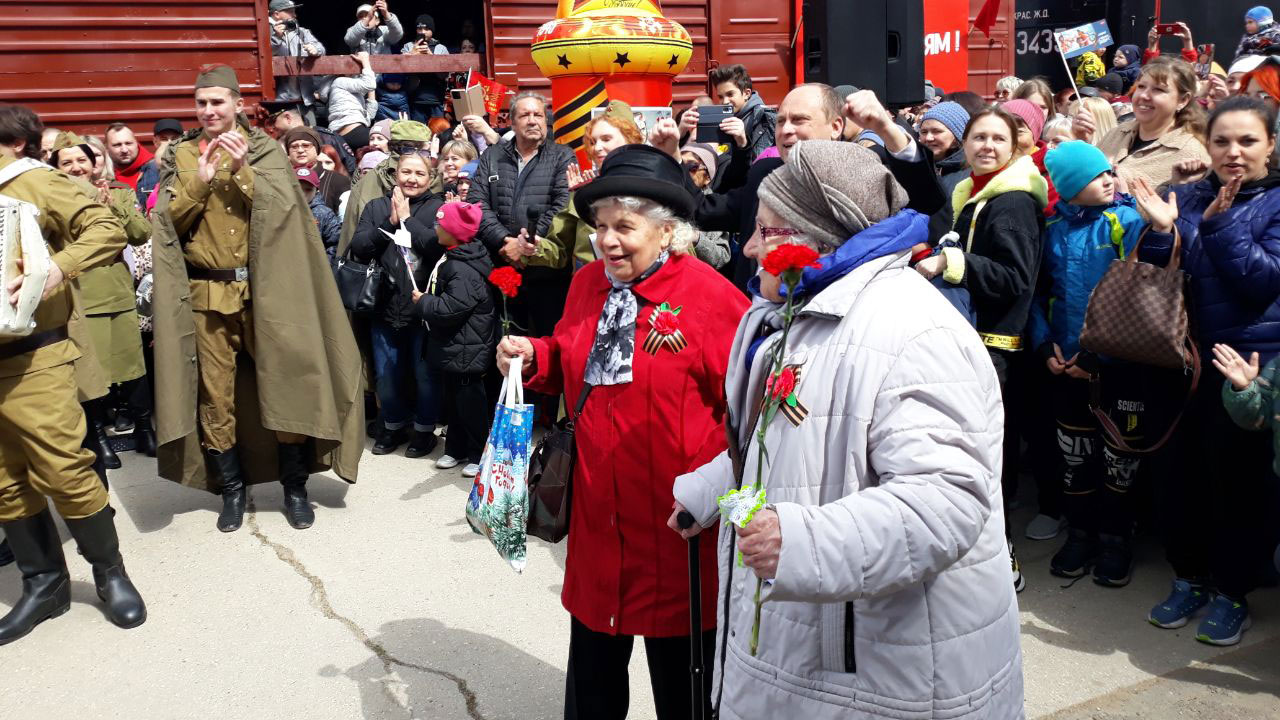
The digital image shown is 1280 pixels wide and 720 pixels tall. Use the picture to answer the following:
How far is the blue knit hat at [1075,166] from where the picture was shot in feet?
15.0

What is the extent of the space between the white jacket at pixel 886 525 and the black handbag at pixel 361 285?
4961 mm

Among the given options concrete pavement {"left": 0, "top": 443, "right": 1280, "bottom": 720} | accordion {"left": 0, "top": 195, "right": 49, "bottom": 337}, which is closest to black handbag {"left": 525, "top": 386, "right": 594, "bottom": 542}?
concrete pavement {"left": 0, "top": 443, "right": 1280, "bottom": 720}

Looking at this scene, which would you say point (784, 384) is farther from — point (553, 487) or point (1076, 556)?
point (1076, 556)

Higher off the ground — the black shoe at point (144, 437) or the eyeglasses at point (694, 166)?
the eyeglasses at point (694, 166)

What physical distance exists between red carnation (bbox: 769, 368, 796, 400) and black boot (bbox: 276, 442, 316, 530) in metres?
4.23

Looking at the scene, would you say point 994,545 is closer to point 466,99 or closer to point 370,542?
point 370,542

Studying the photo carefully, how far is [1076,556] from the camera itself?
495 cm

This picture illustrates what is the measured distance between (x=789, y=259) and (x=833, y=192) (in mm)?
249

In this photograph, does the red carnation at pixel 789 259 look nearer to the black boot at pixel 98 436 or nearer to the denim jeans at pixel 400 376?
the black boot at pixel 98 436

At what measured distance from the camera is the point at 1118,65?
12.2 m

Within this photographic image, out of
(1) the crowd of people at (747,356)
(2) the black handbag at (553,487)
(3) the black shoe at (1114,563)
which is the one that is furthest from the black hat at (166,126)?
(3) the black shoe at (1114,563)

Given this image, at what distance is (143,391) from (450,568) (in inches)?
133

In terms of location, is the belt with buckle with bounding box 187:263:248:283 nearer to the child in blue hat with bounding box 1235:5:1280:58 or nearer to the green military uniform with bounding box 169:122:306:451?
the green military uniform with bounding box 169:122:306:451

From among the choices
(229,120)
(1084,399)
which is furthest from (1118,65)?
(229,120)
